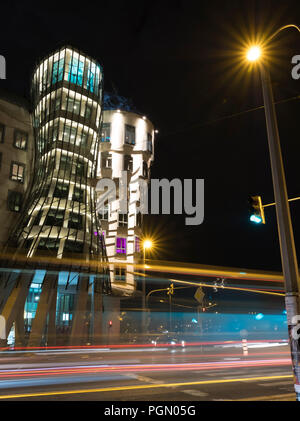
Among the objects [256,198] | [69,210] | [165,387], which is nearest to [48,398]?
[165,387]

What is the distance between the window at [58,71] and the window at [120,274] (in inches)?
1001

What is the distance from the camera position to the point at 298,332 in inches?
265

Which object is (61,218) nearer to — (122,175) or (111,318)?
(122,175)

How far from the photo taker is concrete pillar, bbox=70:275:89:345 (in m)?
35.5

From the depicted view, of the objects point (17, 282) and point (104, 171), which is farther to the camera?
point (104, 171)

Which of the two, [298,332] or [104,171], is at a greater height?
[104,171]

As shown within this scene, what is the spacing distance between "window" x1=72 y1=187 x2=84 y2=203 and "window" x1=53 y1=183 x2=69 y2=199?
3.38 ft

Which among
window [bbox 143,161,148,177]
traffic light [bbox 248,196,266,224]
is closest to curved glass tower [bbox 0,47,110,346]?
window [bbox 143,161,148,177]

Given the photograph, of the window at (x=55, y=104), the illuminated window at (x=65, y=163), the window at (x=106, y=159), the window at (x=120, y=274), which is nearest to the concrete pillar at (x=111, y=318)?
the window at (x=120, y=274)

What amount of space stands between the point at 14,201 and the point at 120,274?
1633 centimetres

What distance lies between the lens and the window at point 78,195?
4191 cm

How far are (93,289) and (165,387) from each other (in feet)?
98.4

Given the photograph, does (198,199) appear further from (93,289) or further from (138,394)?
(138,394)
